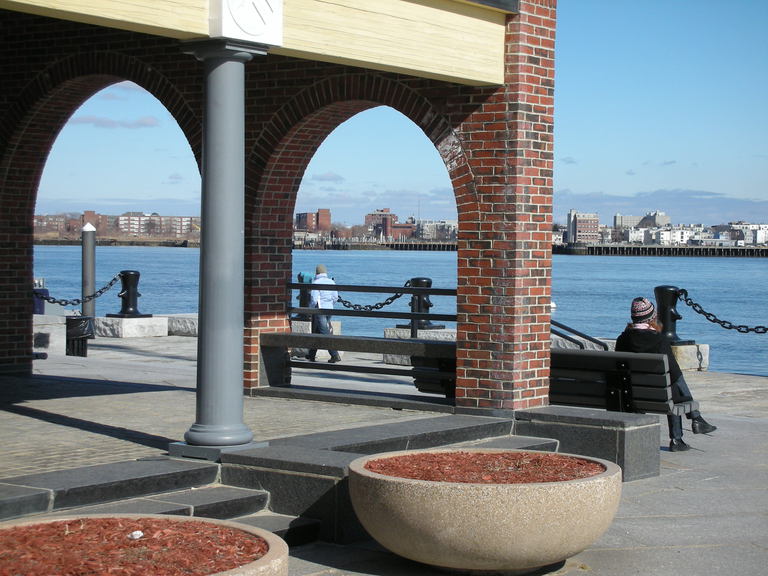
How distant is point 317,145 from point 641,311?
3723 mm

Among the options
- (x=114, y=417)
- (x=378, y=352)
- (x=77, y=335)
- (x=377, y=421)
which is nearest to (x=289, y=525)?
(x=377, y=421)

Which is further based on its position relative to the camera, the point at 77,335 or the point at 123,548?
the point at 77,335

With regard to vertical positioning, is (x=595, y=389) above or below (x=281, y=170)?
below

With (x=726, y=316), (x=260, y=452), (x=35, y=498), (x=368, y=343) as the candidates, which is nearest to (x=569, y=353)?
(x=368, y=343)

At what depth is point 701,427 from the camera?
40.6ft

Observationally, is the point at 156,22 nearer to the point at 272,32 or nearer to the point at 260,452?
the point at 272,32

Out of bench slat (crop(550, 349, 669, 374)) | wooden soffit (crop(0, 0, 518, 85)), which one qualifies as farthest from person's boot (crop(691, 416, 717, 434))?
wooden soffit (crop(0, 0, 518, 85))

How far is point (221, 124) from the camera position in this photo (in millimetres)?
8562

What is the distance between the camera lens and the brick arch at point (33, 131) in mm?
12672

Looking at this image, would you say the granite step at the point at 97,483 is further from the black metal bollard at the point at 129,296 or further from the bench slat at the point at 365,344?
the black metal bollard at the point at 129,296

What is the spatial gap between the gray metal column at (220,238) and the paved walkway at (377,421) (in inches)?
29.1

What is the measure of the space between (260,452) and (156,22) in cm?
304

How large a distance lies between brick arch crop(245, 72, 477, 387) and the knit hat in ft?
9.31

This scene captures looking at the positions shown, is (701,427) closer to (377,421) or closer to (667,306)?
(377,421)
